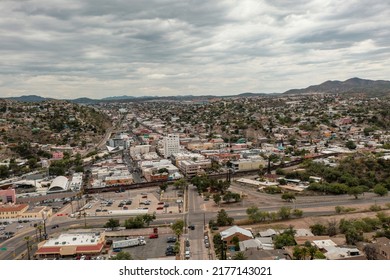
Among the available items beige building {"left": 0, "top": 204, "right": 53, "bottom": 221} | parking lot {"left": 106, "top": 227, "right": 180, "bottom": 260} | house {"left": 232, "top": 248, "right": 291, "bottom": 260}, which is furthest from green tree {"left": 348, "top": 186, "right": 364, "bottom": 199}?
beige building {"left": 0, "top": 204, "right": 53, "bottom": 221}

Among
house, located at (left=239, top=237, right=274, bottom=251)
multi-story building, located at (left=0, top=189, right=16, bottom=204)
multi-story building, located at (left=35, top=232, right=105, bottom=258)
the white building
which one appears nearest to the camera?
house, located at (left=239, top=237, right=274, bottom=251)

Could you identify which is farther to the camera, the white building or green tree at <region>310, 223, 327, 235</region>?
the white building

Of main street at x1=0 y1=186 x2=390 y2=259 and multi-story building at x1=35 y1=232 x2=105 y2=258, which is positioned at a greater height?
multi-story building at x1=35 y1=232 x2=105 y2=258

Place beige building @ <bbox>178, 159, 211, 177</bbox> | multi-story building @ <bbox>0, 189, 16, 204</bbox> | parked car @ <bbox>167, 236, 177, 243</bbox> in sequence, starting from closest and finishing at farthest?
parked car @ <bbox>167, 236, 177, 243</bbox> < multi-story building @ <bbox>0, 189, 16, 204</bbox> < beige building @ <bbox>178, 159, 211, 177</bbox>

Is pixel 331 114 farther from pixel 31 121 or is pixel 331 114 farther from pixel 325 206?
pixel 31 121

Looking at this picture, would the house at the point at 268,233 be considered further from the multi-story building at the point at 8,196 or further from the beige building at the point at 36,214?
the multi-story building at the point at 8,196

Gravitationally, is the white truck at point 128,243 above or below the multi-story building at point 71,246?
below

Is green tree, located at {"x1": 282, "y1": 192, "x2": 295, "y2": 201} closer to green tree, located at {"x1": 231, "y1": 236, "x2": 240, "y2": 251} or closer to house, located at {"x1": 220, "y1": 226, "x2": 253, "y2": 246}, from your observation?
house, located at {"x1": 220, "y1": 226, "x2": 253, "y2": 246}

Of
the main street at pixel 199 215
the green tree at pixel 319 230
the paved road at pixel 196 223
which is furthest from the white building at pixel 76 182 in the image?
the green tree at pixel 319 230

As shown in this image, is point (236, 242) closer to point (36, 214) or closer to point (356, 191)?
point (356, 191)
